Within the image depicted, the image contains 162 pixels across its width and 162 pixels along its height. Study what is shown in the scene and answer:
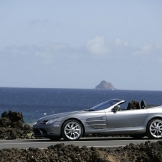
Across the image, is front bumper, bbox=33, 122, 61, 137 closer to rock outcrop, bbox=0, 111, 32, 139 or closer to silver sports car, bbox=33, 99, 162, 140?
silver sports car, bbox=33, 99, 162, 140

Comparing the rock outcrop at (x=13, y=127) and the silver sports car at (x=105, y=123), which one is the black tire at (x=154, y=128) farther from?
the rock outcrop at (x=13, y=127)

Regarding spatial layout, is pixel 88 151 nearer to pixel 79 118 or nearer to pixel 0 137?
pixel 79 118

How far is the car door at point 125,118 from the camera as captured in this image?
850 inches

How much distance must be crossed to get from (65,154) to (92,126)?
251 inches

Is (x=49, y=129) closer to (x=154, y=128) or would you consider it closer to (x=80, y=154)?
(x=154, y=128)

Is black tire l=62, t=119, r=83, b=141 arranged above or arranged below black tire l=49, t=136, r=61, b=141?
above

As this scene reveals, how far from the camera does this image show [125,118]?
2162 cm

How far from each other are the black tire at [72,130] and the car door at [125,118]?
0.91 m

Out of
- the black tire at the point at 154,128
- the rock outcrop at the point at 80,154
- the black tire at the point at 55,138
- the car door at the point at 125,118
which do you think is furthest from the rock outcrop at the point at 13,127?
the rock outcrop at the point at 80,154

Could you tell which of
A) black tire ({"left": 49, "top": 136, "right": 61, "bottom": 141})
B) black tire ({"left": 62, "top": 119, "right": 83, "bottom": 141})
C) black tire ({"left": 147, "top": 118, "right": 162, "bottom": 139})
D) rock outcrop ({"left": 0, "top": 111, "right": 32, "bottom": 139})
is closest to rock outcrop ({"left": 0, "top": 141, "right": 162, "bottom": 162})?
black tire ({"left": 62, "top": 119, "right": 83, "bottom": 141})

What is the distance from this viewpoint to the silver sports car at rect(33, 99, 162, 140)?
21297mm

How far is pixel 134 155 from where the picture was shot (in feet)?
50.9

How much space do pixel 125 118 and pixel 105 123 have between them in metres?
0.61

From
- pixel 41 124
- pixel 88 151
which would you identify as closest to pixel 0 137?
pixel 41 124
